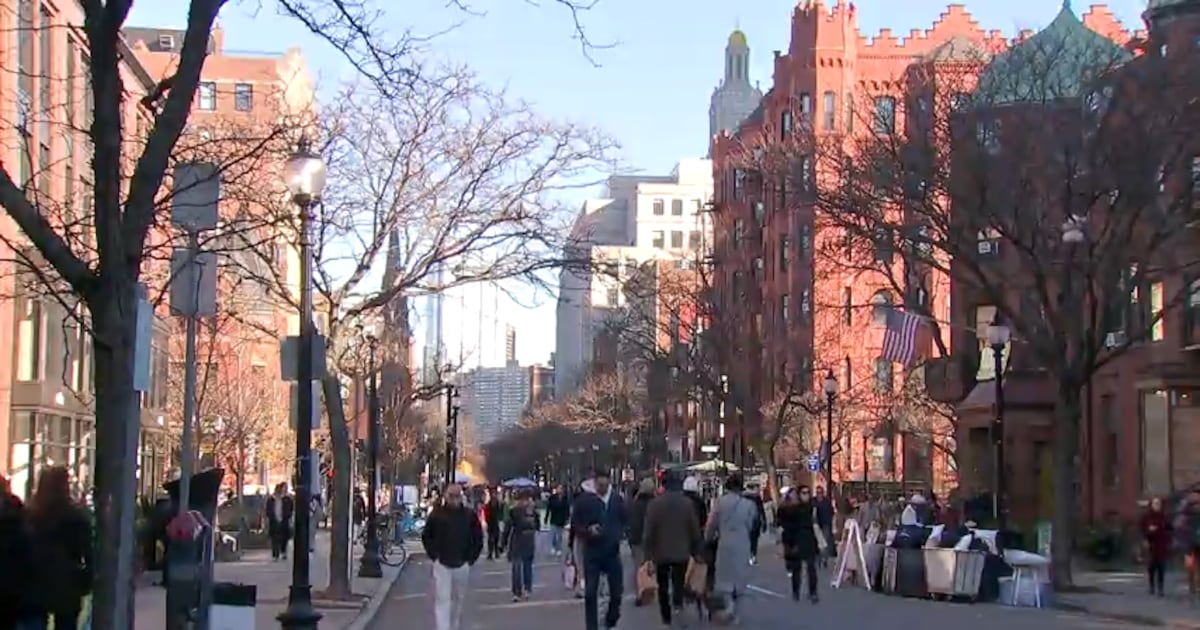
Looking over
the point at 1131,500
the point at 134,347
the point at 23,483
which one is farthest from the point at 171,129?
the point at 1131,500

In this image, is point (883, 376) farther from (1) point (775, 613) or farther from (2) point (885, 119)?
(1) point (775, 613)

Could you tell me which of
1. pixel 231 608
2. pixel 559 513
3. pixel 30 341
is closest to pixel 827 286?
pixel 559 513

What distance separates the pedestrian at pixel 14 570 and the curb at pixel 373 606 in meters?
10.2

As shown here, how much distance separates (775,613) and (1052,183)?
11.3 meters

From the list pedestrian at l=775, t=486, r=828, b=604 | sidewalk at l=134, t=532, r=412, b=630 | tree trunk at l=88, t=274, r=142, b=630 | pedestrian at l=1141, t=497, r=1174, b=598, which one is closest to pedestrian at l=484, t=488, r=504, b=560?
sidewalk at l=134, t=532, r=412, b=630

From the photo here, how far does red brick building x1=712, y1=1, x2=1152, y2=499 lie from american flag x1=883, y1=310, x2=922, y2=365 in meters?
8.78

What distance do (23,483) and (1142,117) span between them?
24.5 metres

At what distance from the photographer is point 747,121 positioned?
96.8 m

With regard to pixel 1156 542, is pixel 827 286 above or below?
above

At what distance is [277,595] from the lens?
1054 inches

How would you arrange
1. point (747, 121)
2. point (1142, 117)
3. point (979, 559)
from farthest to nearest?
1. point (747, 121)
2. point (1142, 117)
3. point (979, 559)

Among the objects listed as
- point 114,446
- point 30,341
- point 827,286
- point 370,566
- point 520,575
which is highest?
point 827,286

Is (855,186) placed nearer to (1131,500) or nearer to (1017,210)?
(1017,210)

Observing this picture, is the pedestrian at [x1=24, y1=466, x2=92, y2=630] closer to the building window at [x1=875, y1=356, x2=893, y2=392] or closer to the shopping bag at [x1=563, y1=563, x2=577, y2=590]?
the shopping bag at [x1=563, y1=563, x2=577, y2=590]
